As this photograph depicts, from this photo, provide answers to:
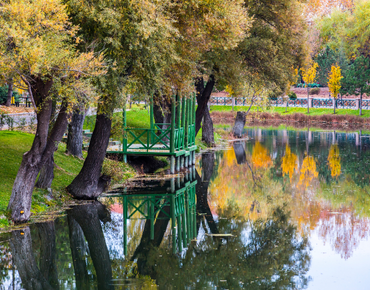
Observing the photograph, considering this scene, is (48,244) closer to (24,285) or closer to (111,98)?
(24,285)

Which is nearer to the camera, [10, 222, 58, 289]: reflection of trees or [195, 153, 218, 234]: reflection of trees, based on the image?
[10, 222, 58, 289]: reflection of trees

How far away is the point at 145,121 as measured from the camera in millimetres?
31938

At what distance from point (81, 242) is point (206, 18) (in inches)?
341

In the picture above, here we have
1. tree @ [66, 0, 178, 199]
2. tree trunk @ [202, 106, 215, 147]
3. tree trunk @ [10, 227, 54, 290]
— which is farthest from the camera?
tree trunk @ [202, 106, 215, 147]

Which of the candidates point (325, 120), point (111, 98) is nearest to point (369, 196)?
point (111, 98)

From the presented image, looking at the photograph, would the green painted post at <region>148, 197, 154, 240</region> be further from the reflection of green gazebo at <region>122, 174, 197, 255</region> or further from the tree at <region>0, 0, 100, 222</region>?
the tree at <region>0, 0, 100, 222</region>

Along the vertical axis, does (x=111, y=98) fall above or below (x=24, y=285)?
above

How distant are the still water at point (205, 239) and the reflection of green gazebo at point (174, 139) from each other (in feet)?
4.07

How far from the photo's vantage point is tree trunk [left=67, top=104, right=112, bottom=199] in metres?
16.3

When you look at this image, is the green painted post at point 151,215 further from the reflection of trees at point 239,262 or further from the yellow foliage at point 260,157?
the yellow foliage at point 260,157

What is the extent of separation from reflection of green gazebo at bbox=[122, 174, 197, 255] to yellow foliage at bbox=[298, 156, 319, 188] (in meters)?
5.04

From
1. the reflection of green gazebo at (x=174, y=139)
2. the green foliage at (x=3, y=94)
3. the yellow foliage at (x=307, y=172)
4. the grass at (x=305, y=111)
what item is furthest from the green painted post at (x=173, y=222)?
the grass at (x=305, y=111)

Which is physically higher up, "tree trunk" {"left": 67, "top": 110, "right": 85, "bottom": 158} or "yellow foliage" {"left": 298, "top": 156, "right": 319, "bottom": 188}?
"tree trunk" {"left": 67, "top": 110, "right": 85, "bottom": 158}

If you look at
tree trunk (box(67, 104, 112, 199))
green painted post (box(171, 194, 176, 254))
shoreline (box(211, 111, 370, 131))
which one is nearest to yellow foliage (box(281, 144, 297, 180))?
green painted post (box(171, 194, 176, 254))
